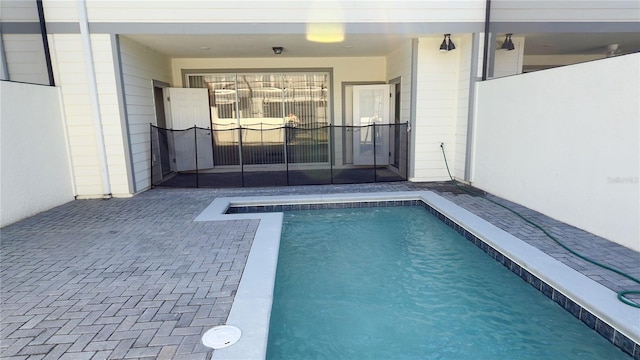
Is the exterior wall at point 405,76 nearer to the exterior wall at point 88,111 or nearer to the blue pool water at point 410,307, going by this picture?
the blue pool water at point 410,307

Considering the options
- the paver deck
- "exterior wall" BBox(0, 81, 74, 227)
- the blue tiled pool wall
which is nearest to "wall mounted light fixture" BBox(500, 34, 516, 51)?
the paver deck

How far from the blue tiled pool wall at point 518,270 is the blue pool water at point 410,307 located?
0.15ft

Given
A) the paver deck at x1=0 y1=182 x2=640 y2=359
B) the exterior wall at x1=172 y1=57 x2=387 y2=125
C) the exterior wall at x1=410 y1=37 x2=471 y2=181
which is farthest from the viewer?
the exterior wall at x1=172 y1=57 x2=387 y2=125

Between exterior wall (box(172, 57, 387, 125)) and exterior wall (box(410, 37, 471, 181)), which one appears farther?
exterior wall (box(172, 57, 387, 125))

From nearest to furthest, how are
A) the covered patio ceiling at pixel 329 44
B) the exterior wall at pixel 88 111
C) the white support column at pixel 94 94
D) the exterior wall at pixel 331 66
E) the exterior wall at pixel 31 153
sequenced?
the exterior wall at pixel 31 153 → the white support column at pixel 94 94 → the exterior wall at pixel 88 111 → the covered patio ceiling at pixel 329 44 → the exterior wall at pixel 331 66

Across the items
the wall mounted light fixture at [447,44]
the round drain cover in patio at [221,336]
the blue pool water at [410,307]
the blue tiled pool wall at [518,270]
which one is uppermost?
the wall mounted light fixture at [447,44]

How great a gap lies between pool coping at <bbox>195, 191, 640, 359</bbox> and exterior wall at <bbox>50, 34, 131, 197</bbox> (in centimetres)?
204

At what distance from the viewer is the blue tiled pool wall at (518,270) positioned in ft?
7.21

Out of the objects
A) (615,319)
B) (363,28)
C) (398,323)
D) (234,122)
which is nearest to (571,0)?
(363,28)

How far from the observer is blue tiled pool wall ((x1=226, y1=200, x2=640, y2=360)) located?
2.20 meters

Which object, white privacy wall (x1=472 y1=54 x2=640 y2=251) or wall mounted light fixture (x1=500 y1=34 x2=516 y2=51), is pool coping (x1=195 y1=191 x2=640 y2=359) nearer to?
white privacy wall (x1=472 y1=54 x2=640 y2=251)

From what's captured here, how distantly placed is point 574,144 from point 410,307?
108 inches

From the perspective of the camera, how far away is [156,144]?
22.4 feet

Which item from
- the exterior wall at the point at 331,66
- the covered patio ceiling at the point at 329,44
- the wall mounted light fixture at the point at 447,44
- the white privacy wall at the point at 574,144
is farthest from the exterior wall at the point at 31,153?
the white privacy wall at the point at 574,144
